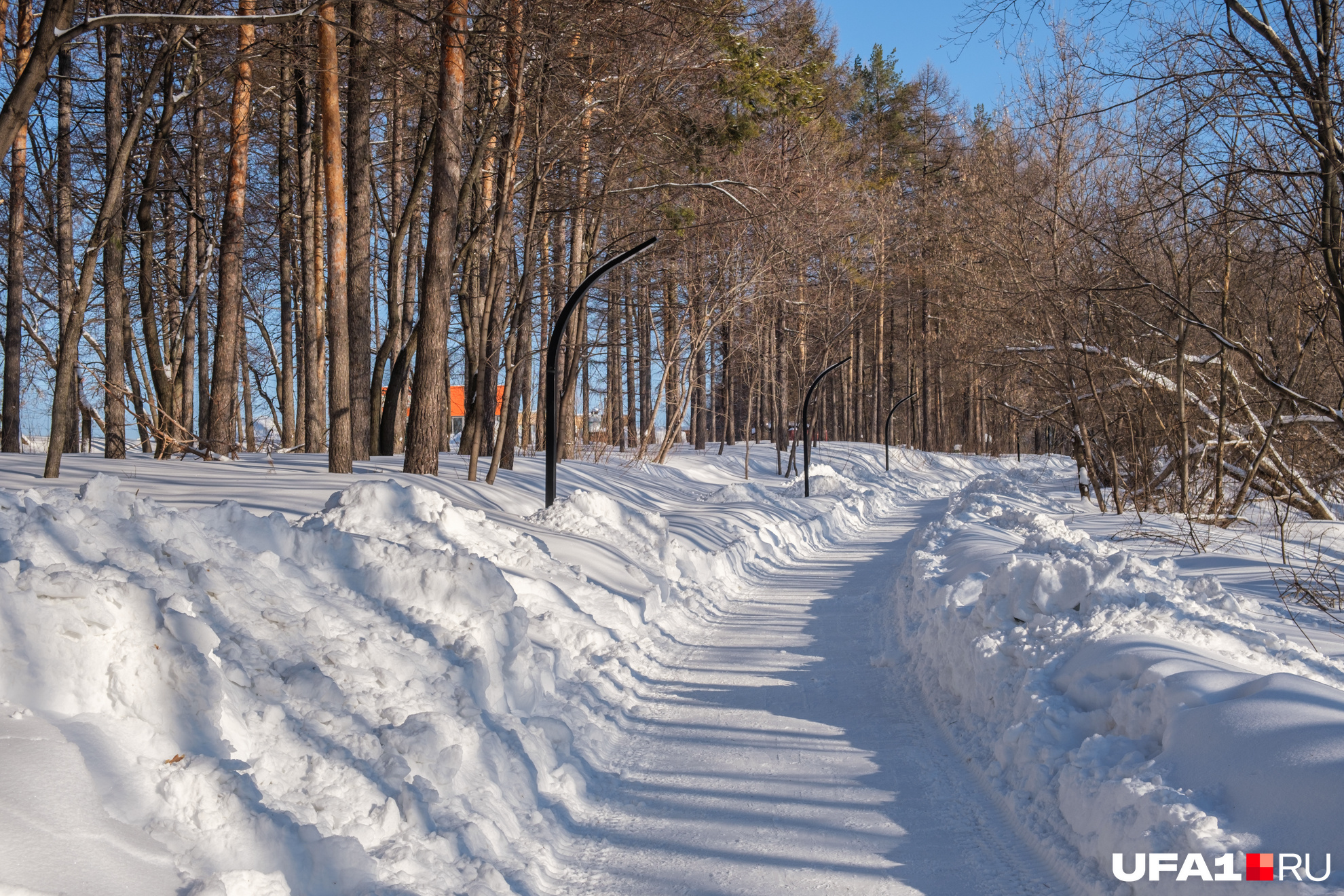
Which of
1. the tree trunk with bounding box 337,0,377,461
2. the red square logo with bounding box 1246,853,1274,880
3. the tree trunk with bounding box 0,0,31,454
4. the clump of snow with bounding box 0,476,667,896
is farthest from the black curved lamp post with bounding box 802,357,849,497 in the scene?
the red square logo with bounding box 1246,853,1274,880

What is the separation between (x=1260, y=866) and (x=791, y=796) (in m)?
2.19

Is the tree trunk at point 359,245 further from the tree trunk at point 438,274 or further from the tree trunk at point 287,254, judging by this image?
the tree trunk at point 287,254

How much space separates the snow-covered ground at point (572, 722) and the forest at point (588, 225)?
3600mm

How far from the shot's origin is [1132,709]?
14.2 ft

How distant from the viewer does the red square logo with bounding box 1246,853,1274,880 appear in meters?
2.94

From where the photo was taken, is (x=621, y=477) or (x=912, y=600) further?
(x=621, y=477)

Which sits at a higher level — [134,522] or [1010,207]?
[1010,207]

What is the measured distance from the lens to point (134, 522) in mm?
5242

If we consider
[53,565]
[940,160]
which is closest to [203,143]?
[53,565]

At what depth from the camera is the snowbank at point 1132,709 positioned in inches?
129

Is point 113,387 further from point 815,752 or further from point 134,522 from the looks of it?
point 815,752

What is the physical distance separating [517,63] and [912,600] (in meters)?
9.58

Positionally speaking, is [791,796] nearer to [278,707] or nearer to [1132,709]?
[1132,709]

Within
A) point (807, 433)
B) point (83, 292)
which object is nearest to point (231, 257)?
point (83, 292)
